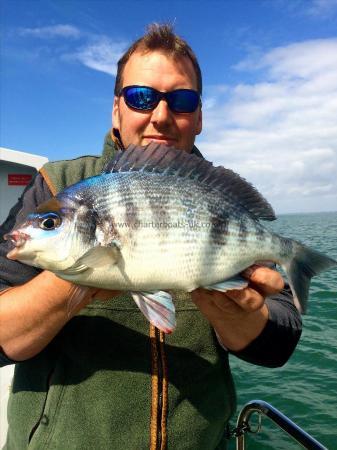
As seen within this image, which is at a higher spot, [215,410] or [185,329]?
[185,329]

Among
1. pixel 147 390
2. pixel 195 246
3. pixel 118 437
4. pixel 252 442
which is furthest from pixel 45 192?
pixel 252 442

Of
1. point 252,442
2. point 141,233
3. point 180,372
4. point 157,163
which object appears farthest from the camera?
point 252,442

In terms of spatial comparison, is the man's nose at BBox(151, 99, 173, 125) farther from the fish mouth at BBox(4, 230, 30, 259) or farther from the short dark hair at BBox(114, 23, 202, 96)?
the fish mouth at BBox(4, 230, 30, 259)

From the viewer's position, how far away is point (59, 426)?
7.48 feet

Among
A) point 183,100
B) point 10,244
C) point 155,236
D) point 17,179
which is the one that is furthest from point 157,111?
point 17,179

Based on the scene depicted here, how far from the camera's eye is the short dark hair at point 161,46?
2.70 metres

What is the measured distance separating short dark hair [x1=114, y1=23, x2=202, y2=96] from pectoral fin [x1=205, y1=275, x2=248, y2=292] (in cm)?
156

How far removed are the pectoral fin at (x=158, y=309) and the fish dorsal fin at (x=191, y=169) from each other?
664 millimetres

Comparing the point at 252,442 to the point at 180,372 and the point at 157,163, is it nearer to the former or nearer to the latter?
the point at 180,372

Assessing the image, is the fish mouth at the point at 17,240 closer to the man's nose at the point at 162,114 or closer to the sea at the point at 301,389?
the man's nose at the point at 162,114

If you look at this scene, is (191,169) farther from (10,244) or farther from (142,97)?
(10,244)

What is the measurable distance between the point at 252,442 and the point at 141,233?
4753 millimetres

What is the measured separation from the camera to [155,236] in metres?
1.90

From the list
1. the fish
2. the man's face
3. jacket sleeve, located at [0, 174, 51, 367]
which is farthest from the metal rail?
the man's face
